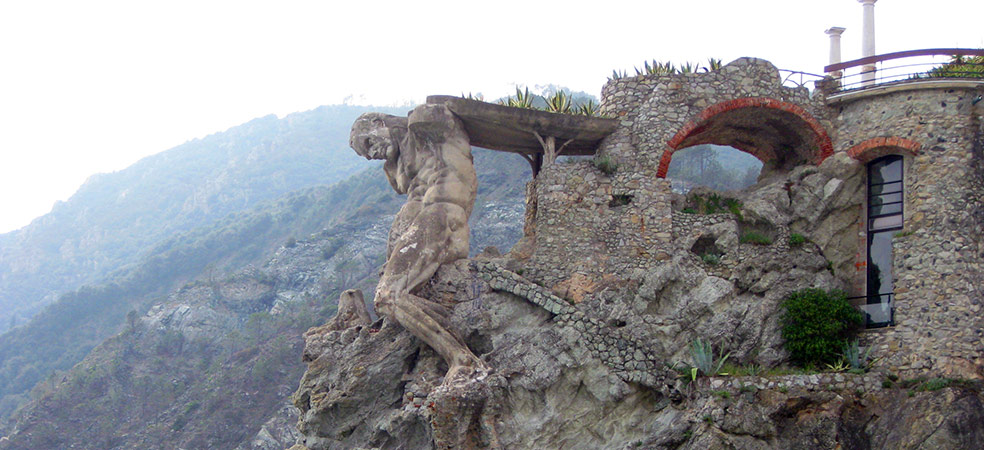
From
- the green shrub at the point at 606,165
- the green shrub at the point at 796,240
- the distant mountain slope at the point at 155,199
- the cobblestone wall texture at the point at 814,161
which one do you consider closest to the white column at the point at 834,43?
the cobblestone wall texture at the point at 814,161

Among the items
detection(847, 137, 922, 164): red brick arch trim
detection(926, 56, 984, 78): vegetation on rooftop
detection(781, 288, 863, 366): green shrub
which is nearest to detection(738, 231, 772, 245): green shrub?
detection(781, 288, 863, 366): green shrub

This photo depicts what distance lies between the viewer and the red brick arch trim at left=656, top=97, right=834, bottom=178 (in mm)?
21766

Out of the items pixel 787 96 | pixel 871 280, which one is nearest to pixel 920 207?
pixel 871 280

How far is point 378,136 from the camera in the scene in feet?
72.6

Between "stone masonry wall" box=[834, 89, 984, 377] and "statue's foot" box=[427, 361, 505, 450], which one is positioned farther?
"stone masonry wall" box=[834, 89, 984, 377]

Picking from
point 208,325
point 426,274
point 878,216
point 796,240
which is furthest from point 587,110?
point 208,325

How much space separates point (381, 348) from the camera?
787 inches

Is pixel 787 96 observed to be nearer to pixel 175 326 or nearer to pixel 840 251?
pixel 840 251

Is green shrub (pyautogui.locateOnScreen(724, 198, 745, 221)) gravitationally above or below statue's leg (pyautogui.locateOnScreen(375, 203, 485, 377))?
above

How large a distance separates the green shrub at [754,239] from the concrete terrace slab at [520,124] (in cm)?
397

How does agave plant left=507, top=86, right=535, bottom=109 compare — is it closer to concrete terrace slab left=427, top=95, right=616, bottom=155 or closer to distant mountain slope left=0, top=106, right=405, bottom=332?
concrete terrace slab left=427, top=95, right=616, bottom=155

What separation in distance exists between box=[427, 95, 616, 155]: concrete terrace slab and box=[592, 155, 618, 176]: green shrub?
2.57ft

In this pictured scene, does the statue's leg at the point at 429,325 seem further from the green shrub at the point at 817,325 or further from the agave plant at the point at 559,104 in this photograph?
the green shrub at the point at 817,325

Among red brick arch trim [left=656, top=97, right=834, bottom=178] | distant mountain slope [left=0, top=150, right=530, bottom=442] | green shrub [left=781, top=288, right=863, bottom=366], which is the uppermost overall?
red brick arch trim [left=656, top=97, right=834, bottom=178]
